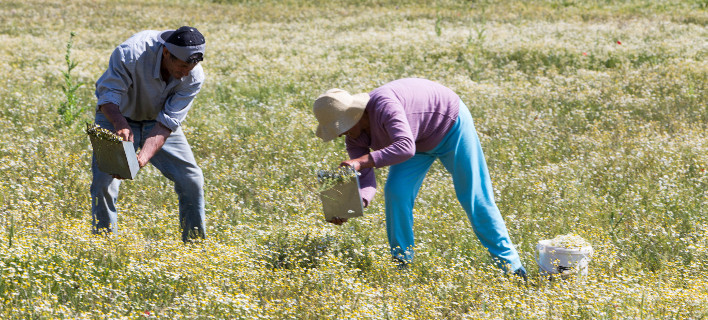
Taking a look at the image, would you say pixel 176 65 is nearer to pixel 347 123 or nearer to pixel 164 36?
pixel 164 36

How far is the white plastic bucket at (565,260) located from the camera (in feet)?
16.8

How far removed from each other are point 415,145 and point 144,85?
1.99 meters

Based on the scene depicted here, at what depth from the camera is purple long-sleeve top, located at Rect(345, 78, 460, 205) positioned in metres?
4.68

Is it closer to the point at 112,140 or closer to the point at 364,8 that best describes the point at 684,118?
the point at 112,140

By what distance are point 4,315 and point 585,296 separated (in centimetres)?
338

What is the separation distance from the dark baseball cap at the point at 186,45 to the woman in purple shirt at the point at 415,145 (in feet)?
3.10

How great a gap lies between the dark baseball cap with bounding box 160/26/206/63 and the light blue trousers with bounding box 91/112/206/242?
0.84 meters

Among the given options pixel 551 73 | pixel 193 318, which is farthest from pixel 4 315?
pixel 551 73

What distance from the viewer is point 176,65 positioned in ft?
16.9

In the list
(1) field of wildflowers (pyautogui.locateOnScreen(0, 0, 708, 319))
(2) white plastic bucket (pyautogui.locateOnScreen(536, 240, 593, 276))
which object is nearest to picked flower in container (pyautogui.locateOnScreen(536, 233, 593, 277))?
(2) white plastic bucket (pyautogui.locateOnScreen(536, 240, 593, 276))

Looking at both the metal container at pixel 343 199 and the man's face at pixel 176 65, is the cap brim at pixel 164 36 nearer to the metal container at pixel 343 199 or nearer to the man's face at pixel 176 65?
the man's face at pixel 176 65

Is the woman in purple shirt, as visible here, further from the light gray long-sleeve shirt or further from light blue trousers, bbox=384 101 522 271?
the light gray long-sleeve shirt

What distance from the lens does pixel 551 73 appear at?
13.1m

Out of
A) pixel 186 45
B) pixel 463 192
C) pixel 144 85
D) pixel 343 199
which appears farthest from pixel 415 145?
pixel 144 85
